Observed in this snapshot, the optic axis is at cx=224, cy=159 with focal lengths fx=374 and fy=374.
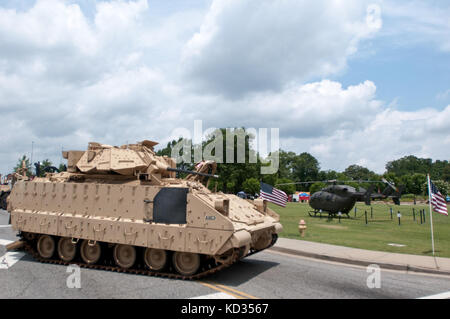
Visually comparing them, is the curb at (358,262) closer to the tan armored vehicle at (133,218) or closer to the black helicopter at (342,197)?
the tan armored vehicle at (133,218)

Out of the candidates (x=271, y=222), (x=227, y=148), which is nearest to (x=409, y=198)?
(x=227, y=148)

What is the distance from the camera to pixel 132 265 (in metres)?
9.87

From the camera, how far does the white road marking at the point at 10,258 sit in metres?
10.6

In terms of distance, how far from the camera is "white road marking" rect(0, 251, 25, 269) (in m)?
10.6

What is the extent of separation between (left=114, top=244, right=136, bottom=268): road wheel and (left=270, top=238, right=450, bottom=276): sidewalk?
19.1 ft

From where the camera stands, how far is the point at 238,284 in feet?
28.3

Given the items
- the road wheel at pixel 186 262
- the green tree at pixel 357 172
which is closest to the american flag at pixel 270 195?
the road wheel at pixel 186 262

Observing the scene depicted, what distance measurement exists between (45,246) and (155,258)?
418 cm

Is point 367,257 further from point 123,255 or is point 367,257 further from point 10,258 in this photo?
point 10,258

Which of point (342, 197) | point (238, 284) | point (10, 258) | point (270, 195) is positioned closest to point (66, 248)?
point (10, 258)

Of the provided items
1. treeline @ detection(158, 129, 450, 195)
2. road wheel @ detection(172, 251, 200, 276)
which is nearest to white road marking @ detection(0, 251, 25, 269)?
road wheel @ detection(172, 251, 200, 276)

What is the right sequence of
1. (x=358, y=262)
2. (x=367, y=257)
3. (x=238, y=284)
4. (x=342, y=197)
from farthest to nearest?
(x=342, y=197)
(x=367, y=257)
(x=358, y=262)
(x=238, y=284)

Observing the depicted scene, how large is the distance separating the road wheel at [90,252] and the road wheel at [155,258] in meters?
1.55

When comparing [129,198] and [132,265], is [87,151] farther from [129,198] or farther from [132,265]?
[132,265]
